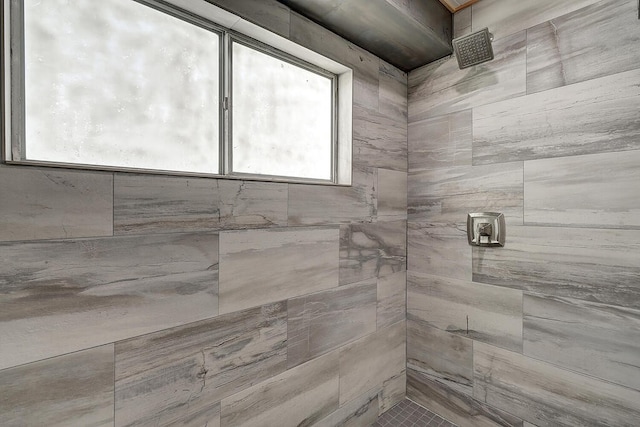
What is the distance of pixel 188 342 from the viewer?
3.31 ft

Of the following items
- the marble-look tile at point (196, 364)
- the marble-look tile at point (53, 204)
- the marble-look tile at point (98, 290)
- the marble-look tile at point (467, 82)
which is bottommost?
the marble-look tile at point (196, 364)

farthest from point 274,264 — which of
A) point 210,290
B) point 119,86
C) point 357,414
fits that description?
point 357,414

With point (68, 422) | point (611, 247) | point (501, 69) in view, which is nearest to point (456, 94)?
point (501, 69)

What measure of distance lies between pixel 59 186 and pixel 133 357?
54 centimetres

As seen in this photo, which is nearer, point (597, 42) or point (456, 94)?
point (597, 42)

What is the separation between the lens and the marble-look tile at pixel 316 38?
4.25 ft

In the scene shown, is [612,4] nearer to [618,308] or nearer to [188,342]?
[618,308]

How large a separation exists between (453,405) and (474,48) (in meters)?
1.84

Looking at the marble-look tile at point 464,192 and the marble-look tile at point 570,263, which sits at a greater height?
the marble-look tile at point 464,192

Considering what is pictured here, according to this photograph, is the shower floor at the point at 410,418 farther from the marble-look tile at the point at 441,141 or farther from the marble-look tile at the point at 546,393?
the marble-look tile at the point at 441,141

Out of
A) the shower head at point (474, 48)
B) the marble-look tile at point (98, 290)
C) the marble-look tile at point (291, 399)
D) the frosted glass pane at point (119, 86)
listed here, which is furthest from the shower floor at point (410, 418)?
the shower head at point (474, 48)

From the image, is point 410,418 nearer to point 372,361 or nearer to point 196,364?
point 372,361

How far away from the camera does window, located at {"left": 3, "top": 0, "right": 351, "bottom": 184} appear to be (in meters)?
0.83

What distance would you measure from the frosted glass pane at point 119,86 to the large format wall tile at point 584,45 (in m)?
1.41
